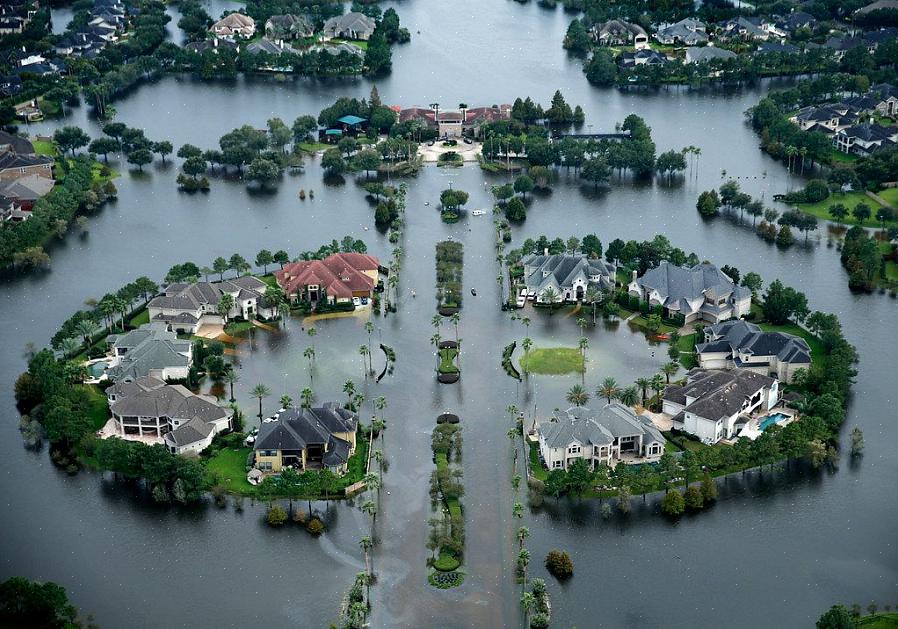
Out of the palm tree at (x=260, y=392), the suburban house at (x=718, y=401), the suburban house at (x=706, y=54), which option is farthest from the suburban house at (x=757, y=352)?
the suburban house at (x=706, y=54)

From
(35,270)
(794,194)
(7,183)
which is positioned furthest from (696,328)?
(7,183)

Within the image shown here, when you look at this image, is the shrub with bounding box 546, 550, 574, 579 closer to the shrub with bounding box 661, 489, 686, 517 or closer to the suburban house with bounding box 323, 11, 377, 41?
the shrub with bounding box 661, 489, 686, 517

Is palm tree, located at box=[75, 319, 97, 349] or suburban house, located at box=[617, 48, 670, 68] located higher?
Result: suburban house, located at box=[617, 48, 670, 68]

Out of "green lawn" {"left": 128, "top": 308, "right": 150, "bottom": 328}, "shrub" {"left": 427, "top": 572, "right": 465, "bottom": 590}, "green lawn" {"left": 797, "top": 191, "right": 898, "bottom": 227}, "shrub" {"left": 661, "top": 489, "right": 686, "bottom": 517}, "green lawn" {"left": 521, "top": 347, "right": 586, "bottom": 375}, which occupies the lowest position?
"shrub" {"left": 427, "top": 572, "right": 465, "bottom": 590}

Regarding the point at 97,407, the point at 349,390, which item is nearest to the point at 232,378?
the point at 349,390

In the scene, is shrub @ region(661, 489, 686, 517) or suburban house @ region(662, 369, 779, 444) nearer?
shrub @ region(661, 489, 686, 517)

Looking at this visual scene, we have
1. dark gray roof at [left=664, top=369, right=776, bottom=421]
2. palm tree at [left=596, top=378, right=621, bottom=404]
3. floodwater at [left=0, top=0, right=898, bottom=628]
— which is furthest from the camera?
palm tree at [left=596, top=378, right=621, bottom=404]

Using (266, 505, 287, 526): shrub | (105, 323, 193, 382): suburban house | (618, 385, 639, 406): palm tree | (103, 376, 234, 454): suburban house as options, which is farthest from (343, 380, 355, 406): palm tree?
(618, 385, 639, 406): palm tree
